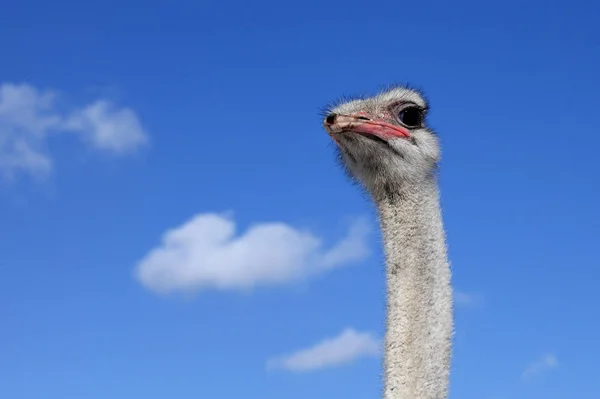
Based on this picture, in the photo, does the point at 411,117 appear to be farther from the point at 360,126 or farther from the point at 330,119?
the point at 330,119

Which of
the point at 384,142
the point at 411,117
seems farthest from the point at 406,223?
the point at 411,117

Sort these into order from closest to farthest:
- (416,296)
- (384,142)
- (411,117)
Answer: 1. (416,296)
2. (384,142)
3. (411,117)

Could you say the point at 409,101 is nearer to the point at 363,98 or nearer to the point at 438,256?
the point at 363,98

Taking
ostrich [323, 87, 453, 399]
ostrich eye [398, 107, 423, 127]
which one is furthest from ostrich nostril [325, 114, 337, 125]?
ostrich eye [398, 107, 423, 127]

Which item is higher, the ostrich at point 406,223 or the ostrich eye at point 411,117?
the ostrich eye at point 411,117

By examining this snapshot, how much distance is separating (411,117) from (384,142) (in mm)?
243

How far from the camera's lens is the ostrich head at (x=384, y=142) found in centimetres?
480

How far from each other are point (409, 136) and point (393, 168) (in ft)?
0.65

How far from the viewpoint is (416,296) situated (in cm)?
444

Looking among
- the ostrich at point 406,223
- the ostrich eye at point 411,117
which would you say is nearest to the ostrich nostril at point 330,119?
the ostrich at point 406,223

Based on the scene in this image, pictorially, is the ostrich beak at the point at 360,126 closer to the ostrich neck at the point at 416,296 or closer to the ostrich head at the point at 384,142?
the ostrich head at the point at 384,142

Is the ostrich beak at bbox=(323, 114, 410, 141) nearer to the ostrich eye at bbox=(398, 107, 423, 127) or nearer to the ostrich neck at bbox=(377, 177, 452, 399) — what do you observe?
the ostrich eye at bbox=(398, 107, 423, 127)

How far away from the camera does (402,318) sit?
440 centimetres

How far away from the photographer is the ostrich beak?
15.4ft
